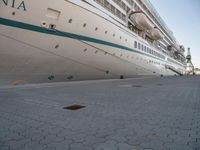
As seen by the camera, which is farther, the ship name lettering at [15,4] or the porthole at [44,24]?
the porthole at [44,24]

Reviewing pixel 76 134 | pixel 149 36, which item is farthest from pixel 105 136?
pixel 149 36

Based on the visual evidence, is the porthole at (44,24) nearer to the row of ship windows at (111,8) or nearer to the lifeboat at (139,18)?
the row of ship windows at (111,8)

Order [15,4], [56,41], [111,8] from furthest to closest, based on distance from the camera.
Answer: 1. [111,8]
2. [56,41]
3. [15,4]

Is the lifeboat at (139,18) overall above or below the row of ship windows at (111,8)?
above

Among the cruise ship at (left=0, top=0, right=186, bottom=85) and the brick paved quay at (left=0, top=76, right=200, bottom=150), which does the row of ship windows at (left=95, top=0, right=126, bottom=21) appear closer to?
the cruise ship at (left=0, top=0, right=186, bottom=85)

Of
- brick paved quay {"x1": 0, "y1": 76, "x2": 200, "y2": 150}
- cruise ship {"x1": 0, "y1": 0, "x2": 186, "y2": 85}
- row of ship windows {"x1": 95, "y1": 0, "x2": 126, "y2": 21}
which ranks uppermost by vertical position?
row of ship windows {"x1": 95, "y1": 0, "x2": 126, "y2": 21}

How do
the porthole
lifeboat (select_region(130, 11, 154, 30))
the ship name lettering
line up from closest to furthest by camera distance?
1. the ship name lettering
2. the porthole
3. lifeboat (select_region(130, 11, 154, 30))

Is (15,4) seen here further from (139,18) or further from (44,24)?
(139,18)

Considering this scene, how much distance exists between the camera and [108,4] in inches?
490

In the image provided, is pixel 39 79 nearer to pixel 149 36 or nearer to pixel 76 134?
pixel 76 134

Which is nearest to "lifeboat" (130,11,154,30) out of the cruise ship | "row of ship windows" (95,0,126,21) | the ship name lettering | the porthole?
"row of ship windows" (95,0,126,21)

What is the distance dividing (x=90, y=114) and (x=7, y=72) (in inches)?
191

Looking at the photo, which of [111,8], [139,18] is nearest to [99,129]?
[111,8]

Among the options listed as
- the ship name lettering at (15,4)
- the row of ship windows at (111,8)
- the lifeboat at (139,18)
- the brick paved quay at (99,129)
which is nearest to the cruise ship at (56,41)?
the ship name lettering at (15,4)
